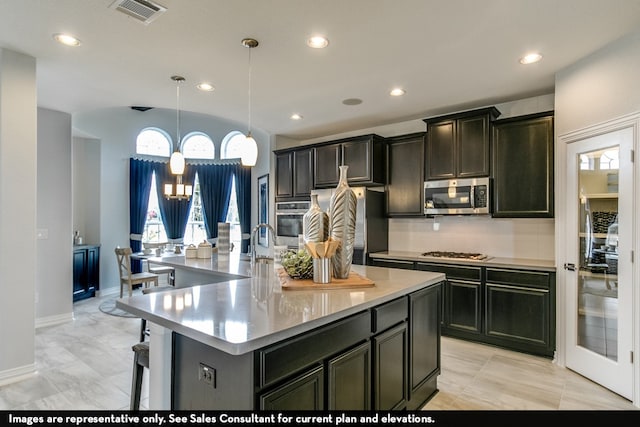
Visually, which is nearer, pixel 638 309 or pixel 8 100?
pixel 638 309

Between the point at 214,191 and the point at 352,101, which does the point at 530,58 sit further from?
the point at 214,191

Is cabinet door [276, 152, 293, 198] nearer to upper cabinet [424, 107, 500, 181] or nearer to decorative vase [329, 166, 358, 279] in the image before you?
upper cabinet [424, 107, 500, 181]

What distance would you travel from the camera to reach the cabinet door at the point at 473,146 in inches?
154

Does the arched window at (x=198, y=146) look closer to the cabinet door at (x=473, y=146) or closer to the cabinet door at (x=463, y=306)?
the cabinet door at (x=473, y=146)

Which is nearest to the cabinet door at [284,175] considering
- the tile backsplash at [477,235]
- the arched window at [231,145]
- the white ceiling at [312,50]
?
the white ceiling at [312,50]

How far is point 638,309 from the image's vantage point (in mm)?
2590

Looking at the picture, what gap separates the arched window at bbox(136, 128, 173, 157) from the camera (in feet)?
23.4

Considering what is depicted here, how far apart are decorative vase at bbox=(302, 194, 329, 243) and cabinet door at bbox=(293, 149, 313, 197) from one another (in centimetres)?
290

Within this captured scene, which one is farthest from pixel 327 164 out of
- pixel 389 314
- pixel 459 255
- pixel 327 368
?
pixel 327 368

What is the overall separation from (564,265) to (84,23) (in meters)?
4.42

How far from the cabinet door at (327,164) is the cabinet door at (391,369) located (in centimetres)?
301

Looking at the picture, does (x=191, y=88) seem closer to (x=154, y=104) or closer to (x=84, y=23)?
(x=154, y=104)

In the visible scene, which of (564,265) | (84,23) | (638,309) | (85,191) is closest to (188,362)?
(84,23)

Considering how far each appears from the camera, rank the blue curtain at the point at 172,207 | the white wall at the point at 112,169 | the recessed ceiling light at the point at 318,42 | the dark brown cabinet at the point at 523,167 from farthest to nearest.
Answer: the blue curtain at the point at 172,207
the white wall at the point at 112,169
the dark brown cabinet at the point at 523,167
the recessed ceiling light at the point at 318,42
